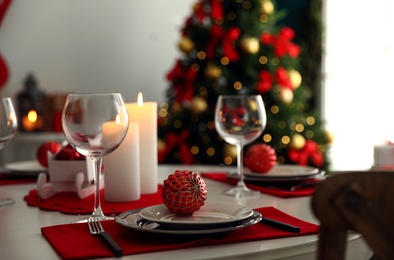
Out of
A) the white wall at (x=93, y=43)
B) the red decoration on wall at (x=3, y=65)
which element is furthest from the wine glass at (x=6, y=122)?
the white wall at (x=93, y=43)

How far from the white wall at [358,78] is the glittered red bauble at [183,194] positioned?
2.90m

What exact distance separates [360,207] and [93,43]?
153 inches

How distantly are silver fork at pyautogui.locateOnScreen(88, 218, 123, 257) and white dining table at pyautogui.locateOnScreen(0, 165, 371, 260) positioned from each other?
0.01 metres

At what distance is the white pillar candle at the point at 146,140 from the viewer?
4.61ft

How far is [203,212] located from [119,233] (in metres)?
0.16

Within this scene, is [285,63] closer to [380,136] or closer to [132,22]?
[380,136]

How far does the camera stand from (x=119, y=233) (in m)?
0.98

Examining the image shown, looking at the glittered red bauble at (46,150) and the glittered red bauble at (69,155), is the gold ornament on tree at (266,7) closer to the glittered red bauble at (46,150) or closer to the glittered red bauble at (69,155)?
the glittered red bauble at (46,150)

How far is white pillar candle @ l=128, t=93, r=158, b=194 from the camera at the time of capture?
1406 millimetres

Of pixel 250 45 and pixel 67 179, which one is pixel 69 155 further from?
pixel 250 45

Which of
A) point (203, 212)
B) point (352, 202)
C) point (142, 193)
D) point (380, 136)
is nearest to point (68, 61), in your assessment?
point (380, 136)

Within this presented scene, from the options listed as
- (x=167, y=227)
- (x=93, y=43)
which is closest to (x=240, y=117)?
(x=167, y=227)

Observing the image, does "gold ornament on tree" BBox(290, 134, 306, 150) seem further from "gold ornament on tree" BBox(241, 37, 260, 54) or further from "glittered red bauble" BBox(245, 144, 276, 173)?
"glittered red bauble" BBox(245, 144, 276, 173)

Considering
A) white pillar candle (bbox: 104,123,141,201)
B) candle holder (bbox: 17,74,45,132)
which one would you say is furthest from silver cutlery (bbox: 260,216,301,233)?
candle holder (bbox: 17,74,45,132)
